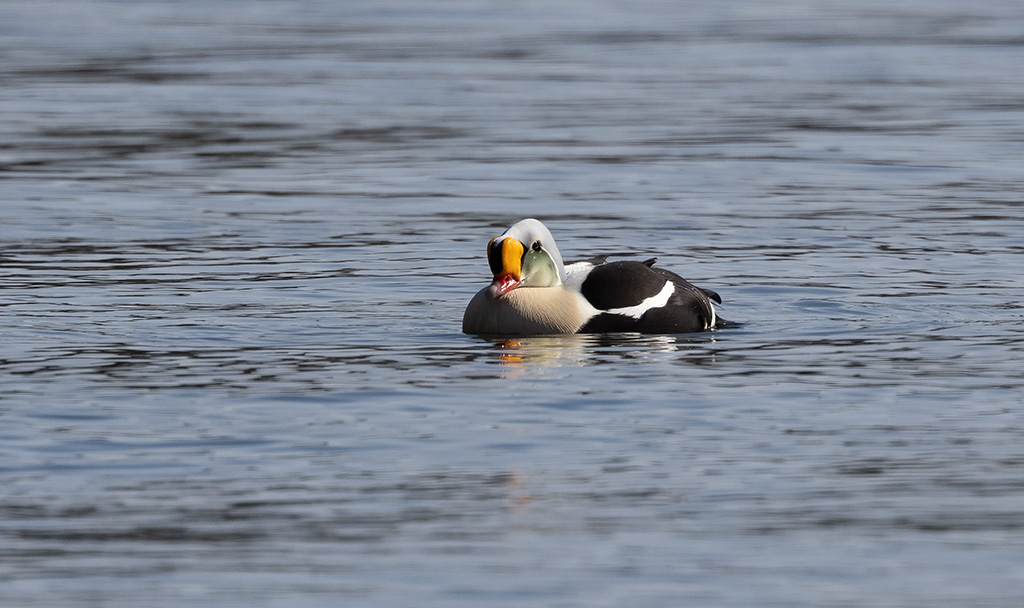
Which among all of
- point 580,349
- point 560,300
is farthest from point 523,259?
point 580,349

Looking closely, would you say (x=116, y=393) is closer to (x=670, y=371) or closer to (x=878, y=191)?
(x=670, y=371)

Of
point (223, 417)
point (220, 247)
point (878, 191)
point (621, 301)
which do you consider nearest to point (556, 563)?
point (223, 417)

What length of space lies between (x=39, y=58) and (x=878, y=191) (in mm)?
15685

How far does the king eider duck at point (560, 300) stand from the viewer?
11805 millimetres

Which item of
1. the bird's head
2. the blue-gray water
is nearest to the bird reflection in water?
the blue-gray water

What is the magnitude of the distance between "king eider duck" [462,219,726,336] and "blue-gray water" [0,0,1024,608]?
194 millimetres

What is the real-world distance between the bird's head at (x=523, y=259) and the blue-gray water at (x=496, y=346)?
419 millimetres

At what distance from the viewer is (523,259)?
1192 cm

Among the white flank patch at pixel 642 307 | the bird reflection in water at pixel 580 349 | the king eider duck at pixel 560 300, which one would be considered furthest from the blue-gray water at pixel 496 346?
the white flank patch at pixel 642 307

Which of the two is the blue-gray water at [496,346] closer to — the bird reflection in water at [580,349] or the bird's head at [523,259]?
the bird reflection in water at [580,349]

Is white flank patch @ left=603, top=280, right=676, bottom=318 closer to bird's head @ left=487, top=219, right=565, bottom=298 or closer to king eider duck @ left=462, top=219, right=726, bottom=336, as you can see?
king eider duck @ left=462, top=219, right=726, bottom=336

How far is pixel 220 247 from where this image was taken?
1538 cm

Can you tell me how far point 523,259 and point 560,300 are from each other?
13.2 inches

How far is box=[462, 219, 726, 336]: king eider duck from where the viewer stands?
11.8 metres
